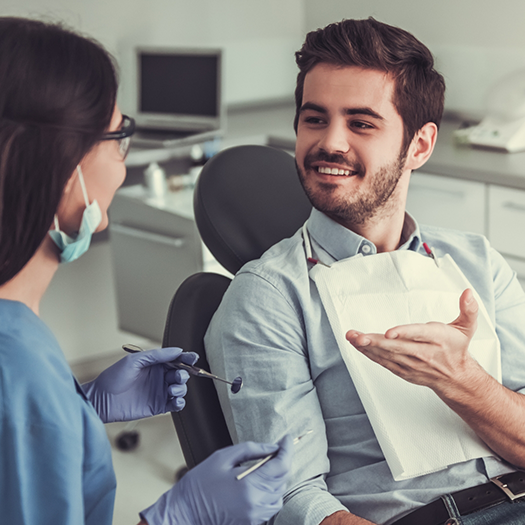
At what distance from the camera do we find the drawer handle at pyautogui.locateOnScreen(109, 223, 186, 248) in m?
2.24

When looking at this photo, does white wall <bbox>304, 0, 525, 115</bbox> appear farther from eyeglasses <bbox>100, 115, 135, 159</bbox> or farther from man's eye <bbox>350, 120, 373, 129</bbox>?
eyeglasses <bbox>100, 115, 135, 159</bbox>

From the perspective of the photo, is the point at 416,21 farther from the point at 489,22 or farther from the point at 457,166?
the point at 457,166

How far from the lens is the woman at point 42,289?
2.67ft

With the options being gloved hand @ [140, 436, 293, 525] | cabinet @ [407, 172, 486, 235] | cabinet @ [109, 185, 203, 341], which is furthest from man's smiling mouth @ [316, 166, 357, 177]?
cabinet @ [407, 172, 486, 235]

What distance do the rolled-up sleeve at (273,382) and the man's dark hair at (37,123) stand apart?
381 mm

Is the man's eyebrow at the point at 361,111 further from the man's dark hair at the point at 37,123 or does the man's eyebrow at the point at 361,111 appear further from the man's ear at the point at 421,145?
the man's dark hair at the point at 37,123

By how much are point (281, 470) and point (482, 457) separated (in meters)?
0.42

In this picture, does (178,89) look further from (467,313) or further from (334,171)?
(467,313)

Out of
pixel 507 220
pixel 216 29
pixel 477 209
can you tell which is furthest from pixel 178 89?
pixel 507 220

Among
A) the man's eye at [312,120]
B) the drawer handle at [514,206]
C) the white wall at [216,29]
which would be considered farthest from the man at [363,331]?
the white wall at [216,29]

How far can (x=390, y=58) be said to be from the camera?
128cm

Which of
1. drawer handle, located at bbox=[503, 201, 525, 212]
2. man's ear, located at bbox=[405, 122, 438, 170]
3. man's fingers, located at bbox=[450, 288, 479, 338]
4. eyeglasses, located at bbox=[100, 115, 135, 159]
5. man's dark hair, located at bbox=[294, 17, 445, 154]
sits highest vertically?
man's dark hair, located at bbox=[294, 17, 445, 154]

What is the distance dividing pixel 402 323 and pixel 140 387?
→ 46 cm

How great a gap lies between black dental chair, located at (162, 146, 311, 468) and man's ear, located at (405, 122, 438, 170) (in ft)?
0.75
